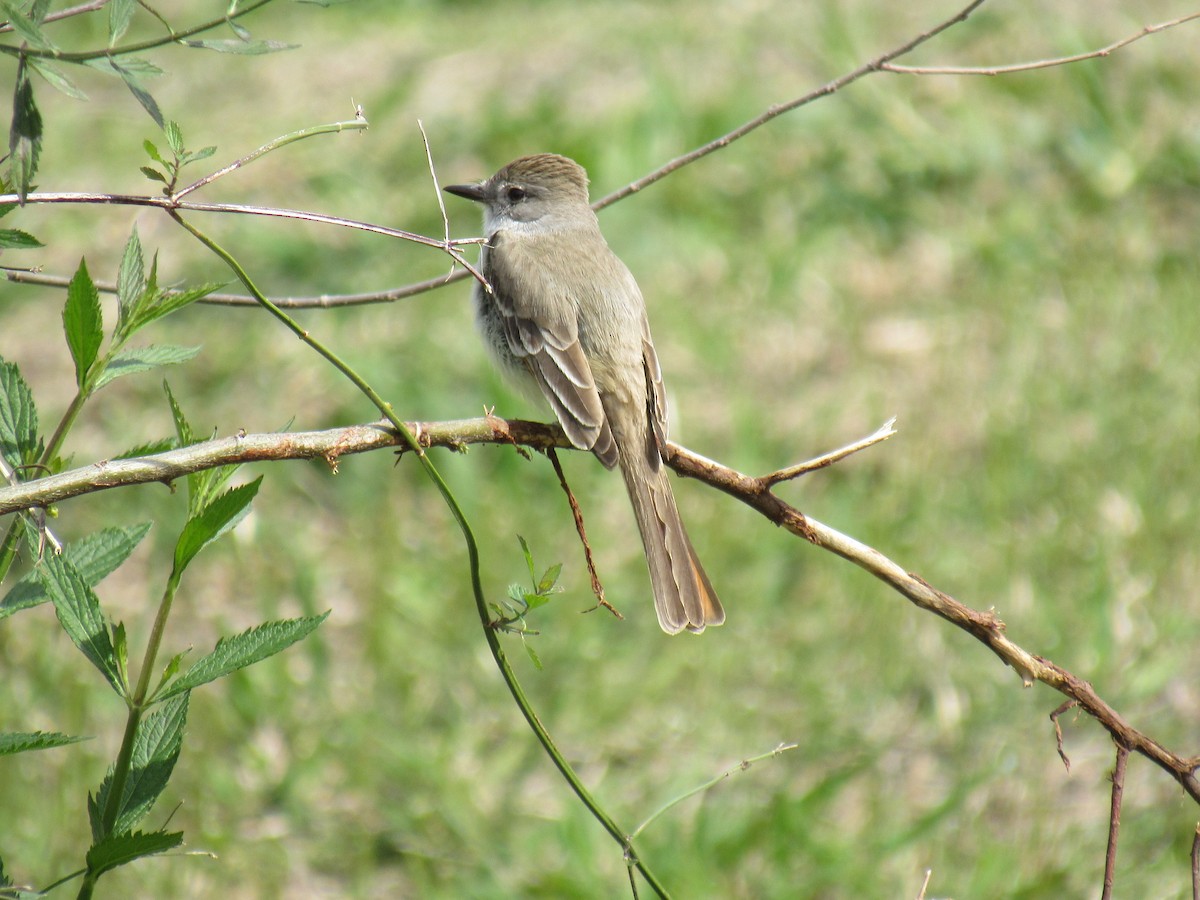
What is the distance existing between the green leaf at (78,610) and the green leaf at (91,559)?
0.12 metres

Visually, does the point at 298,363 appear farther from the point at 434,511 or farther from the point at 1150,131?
the point at 1150,131

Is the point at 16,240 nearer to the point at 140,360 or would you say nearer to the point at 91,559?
the point at 140,360

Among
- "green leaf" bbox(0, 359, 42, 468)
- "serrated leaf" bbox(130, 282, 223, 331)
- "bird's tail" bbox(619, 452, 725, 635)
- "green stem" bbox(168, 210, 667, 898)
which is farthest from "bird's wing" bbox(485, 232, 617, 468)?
"green leaf" bbox(0, 359, 42, 468)

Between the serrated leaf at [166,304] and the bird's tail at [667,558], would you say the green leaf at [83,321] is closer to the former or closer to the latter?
the serrated leaf at [166,304]

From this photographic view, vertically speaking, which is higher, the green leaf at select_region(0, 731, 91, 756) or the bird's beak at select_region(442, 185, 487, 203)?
the green leaf at select_region(0, 731, 91, 756)

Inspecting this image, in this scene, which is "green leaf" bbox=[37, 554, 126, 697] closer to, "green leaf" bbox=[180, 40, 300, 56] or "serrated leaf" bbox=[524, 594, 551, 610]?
"serrated leaf" bbox=[524, 594, 551, 610]

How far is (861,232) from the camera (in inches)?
304

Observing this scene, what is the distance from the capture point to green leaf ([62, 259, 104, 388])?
1.88 meters

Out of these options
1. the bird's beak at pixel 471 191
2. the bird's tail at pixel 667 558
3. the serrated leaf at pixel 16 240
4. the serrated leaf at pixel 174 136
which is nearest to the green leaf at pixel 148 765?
the serrated leaf at pixel 16 240

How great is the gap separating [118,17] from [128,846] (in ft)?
3.71

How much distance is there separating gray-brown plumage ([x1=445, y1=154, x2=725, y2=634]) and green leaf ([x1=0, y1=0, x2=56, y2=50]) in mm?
2178

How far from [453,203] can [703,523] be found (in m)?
2.72

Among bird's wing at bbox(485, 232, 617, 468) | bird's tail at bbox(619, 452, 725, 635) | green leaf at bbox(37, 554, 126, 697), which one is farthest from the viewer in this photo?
bird's wing at bbox(485, 232, 617, 468)

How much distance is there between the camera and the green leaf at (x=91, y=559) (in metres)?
1.91
